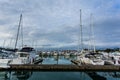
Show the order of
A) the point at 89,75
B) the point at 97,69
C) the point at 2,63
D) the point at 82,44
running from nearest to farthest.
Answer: the point at 97,69
the point at 2,63
the point at 89,75
the point at 82,44

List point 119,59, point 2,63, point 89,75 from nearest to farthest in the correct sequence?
1. point 2,63
2. point 89,75
3. point 119,59

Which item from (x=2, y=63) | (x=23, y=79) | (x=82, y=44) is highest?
(x=82, y=44)

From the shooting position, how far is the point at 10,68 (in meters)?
32.9

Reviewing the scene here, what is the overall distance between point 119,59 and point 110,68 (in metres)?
13.9

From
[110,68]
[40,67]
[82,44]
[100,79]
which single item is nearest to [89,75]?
[100,79]

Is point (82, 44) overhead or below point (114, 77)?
overhead

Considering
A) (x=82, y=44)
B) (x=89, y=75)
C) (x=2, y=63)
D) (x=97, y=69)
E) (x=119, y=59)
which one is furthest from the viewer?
(x=82, y=44)

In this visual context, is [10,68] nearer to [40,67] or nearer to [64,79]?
[40,67]

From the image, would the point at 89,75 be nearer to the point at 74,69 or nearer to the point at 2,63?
the point at 74,69

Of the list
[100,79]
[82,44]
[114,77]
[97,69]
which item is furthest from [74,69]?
[82,44]

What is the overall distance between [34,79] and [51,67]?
4901mm

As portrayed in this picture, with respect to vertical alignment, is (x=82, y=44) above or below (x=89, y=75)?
above

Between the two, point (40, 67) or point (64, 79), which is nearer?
point (40, 67)

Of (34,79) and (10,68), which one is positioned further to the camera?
(34,79)
